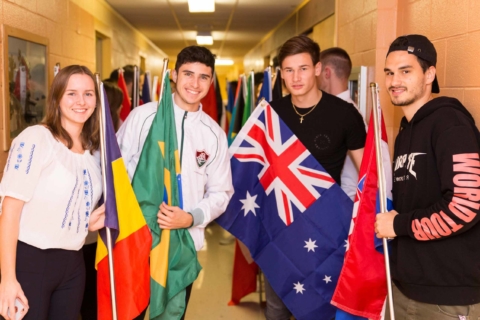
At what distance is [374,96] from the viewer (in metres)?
2.15

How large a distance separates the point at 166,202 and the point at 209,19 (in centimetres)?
718

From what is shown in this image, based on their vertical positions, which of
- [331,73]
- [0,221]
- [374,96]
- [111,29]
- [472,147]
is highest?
[111,29]

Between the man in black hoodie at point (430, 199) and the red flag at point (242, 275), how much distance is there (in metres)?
1.86

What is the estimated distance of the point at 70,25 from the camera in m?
5.33

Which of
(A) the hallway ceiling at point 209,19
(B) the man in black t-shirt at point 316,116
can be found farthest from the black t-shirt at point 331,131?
(A) the hallway ceiling at point 209,19

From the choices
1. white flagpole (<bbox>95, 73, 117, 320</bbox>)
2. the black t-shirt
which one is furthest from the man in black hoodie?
white flagpole (<bbox>95, 73, 117, 320</bbox>)

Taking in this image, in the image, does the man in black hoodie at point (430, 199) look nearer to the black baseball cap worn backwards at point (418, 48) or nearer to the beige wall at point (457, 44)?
the black baseball cap worn backwards at point (418, 48)

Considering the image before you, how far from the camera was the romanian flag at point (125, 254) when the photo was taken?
2180 millimetres

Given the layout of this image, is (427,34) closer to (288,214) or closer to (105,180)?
(288,214)

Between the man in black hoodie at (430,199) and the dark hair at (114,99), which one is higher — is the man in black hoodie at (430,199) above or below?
below

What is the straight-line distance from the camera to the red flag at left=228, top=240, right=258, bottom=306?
3.85m

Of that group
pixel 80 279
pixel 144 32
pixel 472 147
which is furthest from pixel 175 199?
pixel 144 32

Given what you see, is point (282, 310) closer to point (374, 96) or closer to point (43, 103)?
point (374, 96)

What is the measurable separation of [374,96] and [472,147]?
1.70ft
